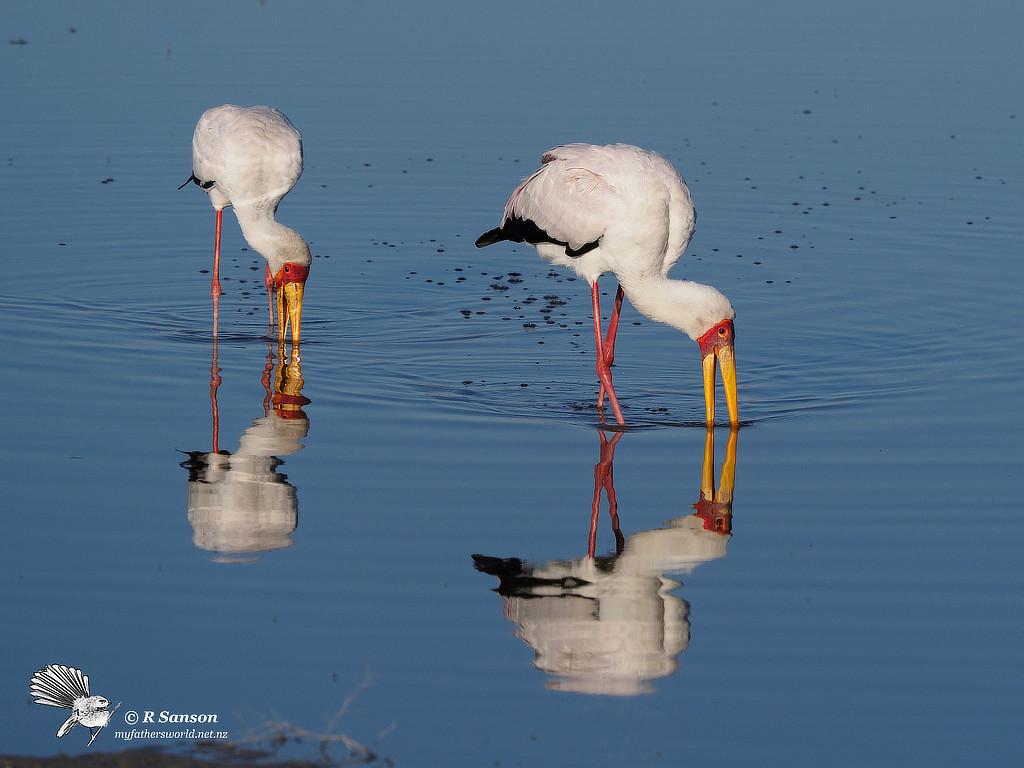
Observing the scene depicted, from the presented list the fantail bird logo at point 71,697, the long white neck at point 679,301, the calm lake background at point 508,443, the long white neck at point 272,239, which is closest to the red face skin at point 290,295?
the long white neck at point 272,239

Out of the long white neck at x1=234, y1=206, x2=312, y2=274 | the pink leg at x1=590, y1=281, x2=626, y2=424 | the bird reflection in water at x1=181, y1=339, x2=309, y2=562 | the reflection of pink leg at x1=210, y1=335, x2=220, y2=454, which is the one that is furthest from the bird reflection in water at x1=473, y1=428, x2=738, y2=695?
the long white neck at x1=234, y1=206, x2=312, y2=274

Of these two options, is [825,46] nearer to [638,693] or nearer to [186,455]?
[186,455]

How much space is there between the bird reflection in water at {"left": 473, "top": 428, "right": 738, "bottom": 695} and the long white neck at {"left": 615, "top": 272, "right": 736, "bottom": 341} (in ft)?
5.36

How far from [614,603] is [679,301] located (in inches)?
129

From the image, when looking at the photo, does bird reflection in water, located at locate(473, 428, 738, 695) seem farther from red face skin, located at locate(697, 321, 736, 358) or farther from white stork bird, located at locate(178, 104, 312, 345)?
white stork bird, located at locate(178, 104, 312, 345)

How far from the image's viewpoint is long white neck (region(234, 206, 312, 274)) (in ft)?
38.8

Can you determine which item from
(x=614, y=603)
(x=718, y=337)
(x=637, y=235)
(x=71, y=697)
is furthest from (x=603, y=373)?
(x=71, y=697)

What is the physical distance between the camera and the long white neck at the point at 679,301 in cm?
939

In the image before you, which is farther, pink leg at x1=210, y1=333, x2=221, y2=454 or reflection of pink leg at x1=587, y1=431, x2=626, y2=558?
pink leg at x1=210, y1=333, x2=221, y2=454

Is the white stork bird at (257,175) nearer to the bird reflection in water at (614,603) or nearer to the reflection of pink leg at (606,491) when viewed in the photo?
the reflection of pink leg at (606,491)

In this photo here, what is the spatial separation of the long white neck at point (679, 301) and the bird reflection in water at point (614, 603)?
1.63 meters

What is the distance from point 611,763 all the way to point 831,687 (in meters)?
1.14

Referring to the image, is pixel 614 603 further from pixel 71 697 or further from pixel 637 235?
pixel 637 235

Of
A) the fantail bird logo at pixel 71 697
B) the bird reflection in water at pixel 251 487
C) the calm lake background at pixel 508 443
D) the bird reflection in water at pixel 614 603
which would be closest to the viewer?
the fantail bird logo at pixel 71 697
